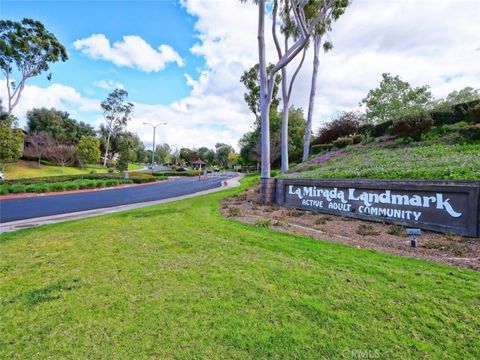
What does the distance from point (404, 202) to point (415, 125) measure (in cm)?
897

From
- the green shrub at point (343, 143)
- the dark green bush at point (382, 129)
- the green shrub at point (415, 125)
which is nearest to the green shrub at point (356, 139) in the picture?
the green shrub at point (343, 143)

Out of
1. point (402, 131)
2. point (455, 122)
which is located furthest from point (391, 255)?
point (455, 122)

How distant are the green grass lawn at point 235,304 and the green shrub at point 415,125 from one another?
11.0 metres

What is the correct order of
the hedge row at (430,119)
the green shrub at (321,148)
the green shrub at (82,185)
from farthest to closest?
1. the green shrub at (321,148)
2. the green shrub at (82,185)
3. the hedge row at (430,119)

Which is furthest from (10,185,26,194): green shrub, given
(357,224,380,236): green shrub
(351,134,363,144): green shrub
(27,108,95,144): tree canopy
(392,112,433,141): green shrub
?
(27,108,95,144): tree canopy

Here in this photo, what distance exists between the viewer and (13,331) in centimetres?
236

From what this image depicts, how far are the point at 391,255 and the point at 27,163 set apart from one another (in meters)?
44.2

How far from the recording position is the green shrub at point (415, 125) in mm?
12250

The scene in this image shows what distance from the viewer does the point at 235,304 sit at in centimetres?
268

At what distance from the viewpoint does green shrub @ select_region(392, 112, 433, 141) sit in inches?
482

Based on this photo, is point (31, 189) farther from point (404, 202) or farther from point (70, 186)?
point (404, 202)

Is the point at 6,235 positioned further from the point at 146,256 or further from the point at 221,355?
the point at 221,355

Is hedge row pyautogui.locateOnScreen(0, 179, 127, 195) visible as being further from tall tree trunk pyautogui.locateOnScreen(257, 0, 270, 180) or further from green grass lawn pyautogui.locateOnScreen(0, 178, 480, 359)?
green grass lawn pyautogui.locateOnScreen(0, 178, 480, 359)

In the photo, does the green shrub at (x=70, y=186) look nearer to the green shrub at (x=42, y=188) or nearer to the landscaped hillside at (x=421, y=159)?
the green shrub at (x=42, y=188)
